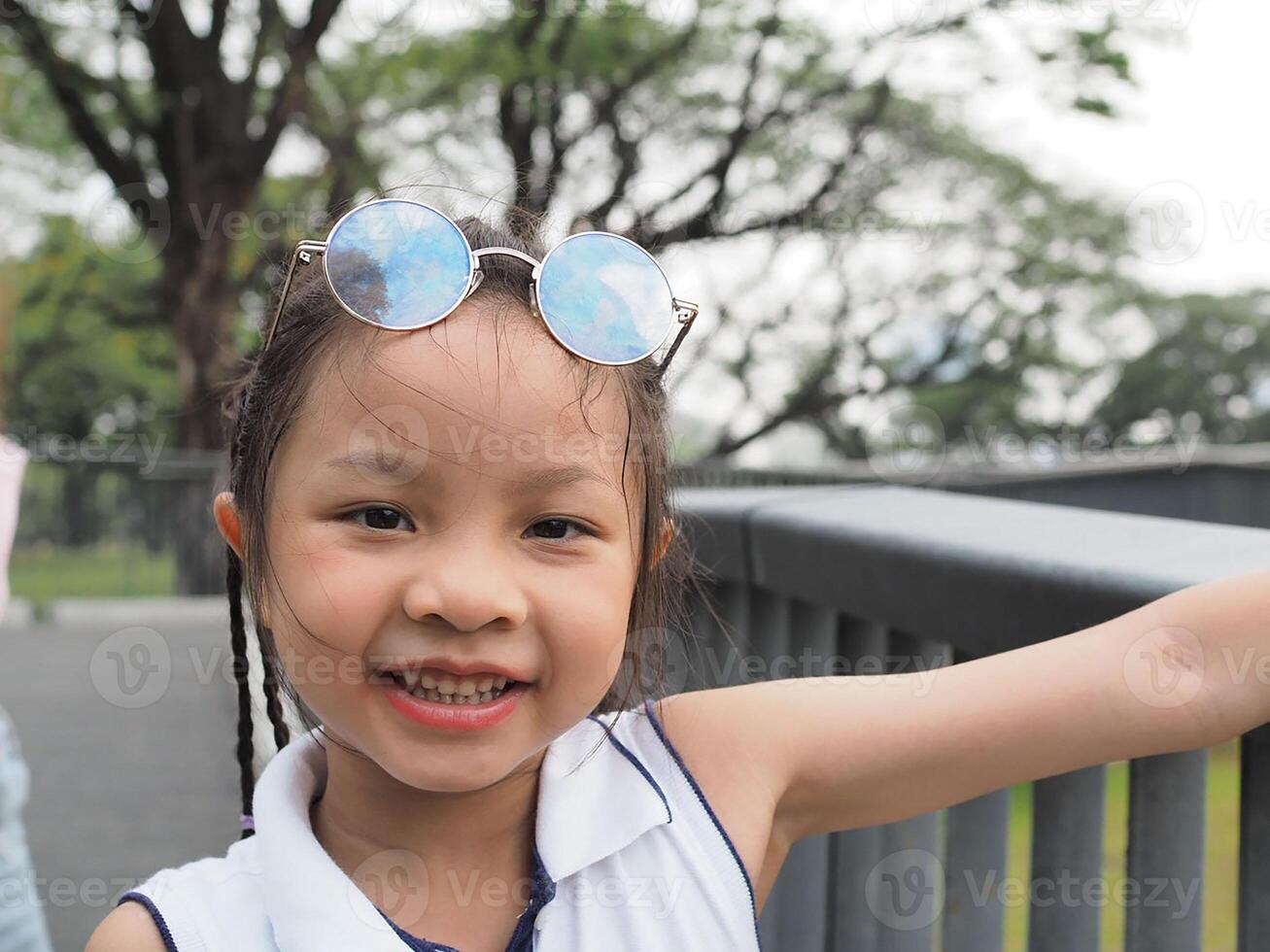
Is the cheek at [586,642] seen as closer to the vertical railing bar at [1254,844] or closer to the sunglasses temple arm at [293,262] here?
the sunglasses temple arm at [293,262]

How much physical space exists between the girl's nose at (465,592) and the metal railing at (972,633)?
1.82ft

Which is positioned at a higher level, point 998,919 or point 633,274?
point 633,274

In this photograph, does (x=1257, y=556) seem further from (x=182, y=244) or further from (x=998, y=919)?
(x=182, y=244)

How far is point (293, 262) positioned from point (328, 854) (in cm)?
68

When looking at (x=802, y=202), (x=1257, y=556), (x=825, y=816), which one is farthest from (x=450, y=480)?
(x=802, y=202)

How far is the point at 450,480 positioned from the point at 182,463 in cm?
997

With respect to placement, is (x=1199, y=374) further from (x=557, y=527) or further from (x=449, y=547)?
(x=449, y=547)

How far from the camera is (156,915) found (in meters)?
1.35

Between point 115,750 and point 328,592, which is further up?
point 328,592

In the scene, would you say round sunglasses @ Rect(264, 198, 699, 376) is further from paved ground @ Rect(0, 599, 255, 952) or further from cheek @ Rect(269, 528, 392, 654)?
paved ground @ Rect(0, 599, 255, 952)

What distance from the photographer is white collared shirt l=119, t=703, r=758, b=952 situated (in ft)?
4.49

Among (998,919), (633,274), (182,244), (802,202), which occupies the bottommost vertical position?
(998,919)

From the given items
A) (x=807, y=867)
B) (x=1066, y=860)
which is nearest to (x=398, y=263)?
(x=1066, y=860)

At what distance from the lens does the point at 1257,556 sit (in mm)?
1396
